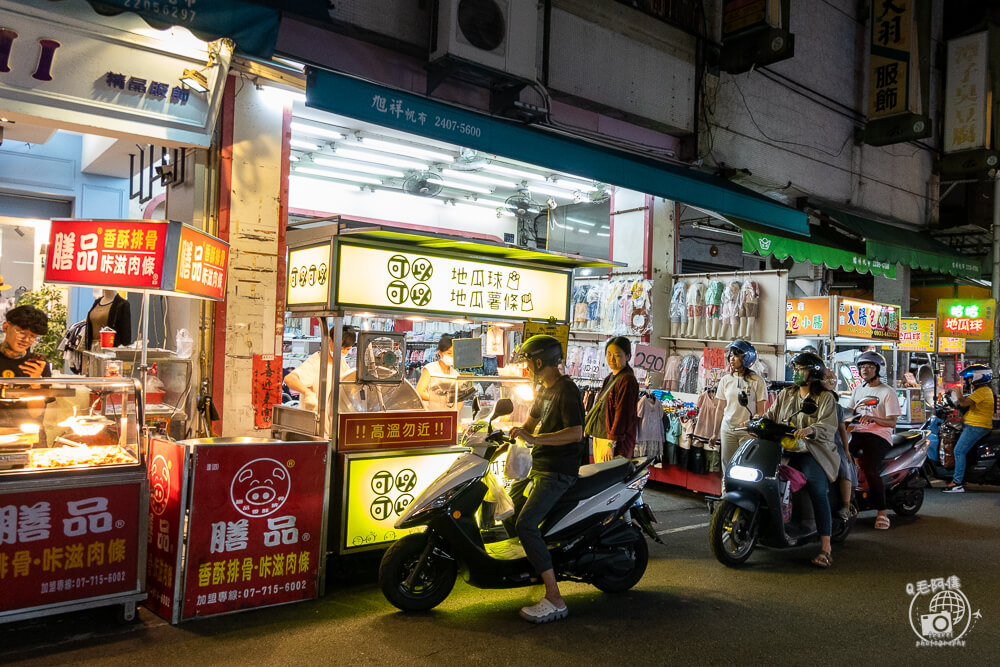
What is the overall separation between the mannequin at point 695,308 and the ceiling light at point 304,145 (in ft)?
19.3

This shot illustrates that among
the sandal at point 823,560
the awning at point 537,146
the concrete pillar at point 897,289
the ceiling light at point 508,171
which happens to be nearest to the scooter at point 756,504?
the sandal at point 823,560

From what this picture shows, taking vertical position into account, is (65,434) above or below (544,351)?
below

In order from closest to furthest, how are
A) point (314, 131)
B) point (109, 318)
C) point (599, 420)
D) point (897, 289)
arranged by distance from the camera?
1. point (599, 420)
2. point (109, 318)
3. point (314, 131)
4. point (897, 289)

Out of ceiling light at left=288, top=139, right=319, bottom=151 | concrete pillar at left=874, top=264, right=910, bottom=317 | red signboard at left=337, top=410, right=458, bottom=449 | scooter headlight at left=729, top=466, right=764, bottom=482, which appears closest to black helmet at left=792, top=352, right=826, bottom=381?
scooter headlight at left=729, top=466, right=764, bottom=482

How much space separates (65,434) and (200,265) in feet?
5.19

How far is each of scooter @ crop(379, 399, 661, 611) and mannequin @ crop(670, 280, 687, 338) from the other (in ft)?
17.7

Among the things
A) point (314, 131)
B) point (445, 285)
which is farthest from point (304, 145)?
point (445, 285)

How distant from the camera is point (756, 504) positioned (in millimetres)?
5887

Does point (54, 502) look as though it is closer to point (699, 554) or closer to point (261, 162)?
point (261, 162)

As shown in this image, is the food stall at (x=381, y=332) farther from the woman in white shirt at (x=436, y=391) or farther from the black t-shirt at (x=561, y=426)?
the black t-shirt at (x=561, y=426)

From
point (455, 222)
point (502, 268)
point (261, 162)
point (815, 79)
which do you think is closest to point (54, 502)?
point (502, 268)

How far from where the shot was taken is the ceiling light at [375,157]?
10.3m

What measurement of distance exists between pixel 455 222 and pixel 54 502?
10393 millimetres

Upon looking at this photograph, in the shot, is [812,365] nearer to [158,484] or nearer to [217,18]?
[158,484]
